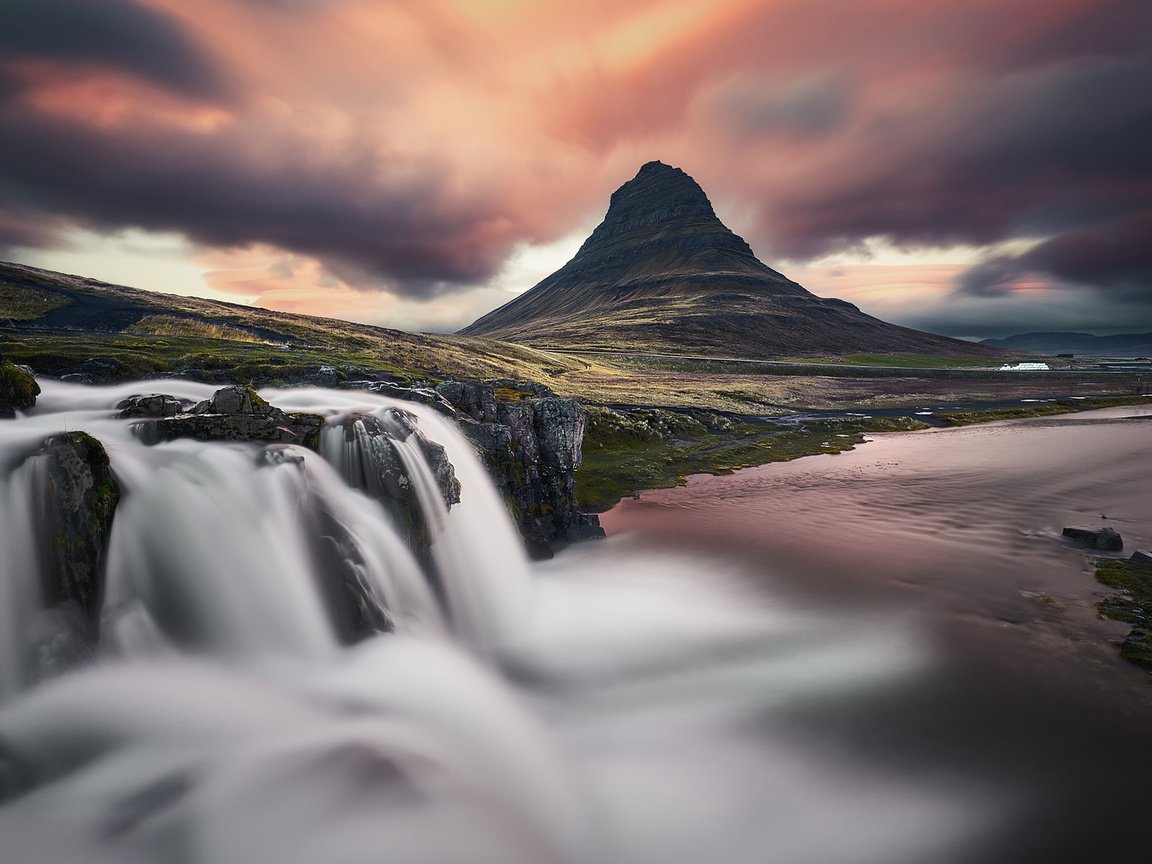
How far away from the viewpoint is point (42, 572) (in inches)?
392

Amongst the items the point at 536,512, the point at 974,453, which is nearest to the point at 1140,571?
the point at 536,512

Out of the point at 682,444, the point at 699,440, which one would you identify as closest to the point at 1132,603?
the point at 682,444

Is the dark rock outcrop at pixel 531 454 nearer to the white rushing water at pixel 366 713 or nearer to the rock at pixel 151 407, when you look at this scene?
the white rushing water at pixel 366 713

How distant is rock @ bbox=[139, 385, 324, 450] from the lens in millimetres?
14266

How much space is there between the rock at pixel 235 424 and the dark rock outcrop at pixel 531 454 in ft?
26.5

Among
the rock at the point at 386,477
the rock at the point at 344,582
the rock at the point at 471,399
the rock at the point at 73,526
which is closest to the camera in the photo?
the rock at the point at 73,526

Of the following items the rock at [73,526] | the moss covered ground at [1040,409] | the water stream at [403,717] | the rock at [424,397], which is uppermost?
the moss covered ground at [1040,409]

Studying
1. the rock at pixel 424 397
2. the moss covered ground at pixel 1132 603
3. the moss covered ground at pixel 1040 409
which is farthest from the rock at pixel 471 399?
the moss covered ground at pixel 1040 409

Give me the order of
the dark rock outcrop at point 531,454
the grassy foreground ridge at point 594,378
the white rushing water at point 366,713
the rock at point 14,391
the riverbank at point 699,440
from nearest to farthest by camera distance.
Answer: the white rushing water at point 366,713, the rock at point 14,391, the dark rock outcrop at point 531,454, the riverbank at point 699,440, the grassy foreground ridge at point 594,378

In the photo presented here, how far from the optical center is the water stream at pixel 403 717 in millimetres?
8547

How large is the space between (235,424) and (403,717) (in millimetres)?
9668

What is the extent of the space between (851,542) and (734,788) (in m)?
17.1

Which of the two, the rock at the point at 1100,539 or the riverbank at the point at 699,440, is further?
the riverbank at the point at 699,440

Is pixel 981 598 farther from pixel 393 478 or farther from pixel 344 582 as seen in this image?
pixel 344 582
